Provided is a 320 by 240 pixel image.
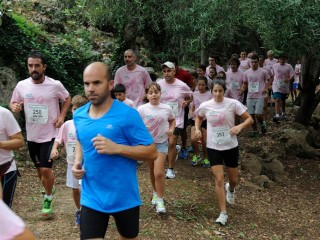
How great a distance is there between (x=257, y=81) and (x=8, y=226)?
10.6m

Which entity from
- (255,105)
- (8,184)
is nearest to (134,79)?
(8,184)

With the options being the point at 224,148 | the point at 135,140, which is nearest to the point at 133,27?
the point at 224,148

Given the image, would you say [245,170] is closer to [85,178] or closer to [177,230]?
[177,230]

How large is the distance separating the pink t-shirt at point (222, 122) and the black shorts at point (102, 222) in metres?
2.83

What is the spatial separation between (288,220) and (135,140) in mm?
4797

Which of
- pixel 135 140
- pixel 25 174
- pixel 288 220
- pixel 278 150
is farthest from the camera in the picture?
pixel 278 150

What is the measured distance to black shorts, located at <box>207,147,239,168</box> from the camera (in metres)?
6.34

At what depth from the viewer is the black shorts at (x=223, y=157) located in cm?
634

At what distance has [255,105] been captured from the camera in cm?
1193

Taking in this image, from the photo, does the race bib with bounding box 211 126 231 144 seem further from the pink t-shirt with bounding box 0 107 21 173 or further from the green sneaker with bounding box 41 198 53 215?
the pink t-shirt with bounding box 0 107 21 173

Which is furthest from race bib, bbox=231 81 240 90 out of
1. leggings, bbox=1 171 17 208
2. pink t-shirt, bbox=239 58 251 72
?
leggings, bbox=1 171 17 208

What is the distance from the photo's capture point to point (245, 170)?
32.2 feet

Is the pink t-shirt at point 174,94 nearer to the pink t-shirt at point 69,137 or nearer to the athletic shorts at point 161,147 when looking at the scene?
the athletic shorts at point 161,147

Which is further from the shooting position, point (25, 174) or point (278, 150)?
point (278, 150)
